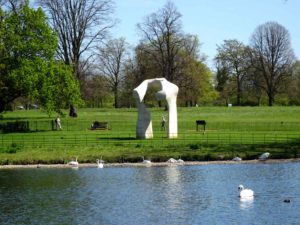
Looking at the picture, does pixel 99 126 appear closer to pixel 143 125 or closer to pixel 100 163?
pixel 143 125

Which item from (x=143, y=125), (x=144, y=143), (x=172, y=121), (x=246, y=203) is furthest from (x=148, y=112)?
(x=246, y=203)

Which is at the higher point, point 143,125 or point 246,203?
point 143,125

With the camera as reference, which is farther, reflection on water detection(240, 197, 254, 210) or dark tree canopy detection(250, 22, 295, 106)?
dark tree canopy detection(250, 22, 295, 106)

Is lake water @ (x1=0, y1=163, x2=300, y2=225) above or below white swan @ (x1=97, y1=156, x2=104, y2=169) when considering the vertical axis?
below

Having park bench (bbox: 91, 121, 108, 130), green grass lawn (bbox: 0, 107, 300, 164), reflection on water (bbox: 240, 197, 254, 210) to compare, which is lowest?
reflection on water (bbox: 240, 197, 254, 210)

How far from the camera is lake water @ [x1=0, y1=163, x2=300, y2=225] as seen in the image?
2848cm

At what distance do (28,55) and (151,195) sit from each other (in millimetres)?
44122

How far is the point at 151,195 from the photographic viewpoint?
33.8m

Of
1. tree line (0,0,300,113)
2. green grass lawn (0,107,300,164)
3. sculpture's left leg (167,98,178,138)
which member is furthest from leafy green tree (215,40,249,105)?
sculpture's left leg (167,98,178,138)

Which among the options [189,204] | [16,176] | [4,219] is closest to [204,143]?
[16,176]

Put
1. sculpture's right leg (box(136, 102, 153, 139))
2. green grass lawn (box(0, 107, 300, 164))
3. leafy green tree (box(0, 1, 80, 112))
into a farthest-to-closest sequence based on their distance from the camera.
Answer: leafy green tree (box(0, 1, 80, 112))
sculpture's right leg (box(136, 102, 153, 139))
green grass lawn (box(0, 107, 300, 164))

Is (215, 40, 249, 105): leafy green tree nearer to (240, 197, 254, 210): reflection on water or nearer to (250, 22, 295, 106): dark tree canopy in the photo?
(250, 22, 295, 106): dark tree canopy

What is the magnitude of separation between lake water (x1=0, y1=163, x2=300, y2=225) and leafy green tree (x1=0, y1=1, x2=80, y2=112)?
27663 millimetres

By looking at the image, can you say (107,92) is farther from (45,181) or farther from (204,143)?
(45,181)
